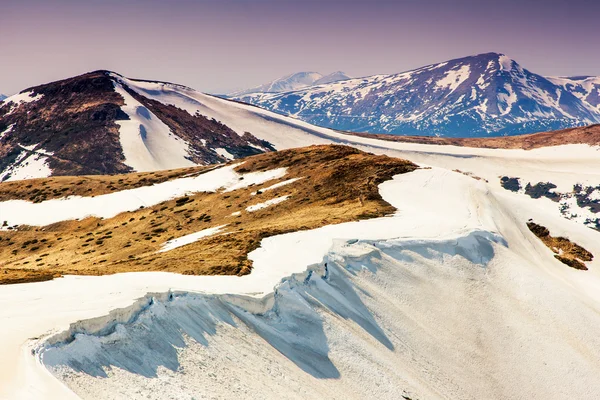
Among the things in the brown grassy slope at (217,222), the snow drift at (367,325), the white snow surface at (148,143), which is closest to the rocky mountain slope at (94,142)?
the white snow surface at (148,143)

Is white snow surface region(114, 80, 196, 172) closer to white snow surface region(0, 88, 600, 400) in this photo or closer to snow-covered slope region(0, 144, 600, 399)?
white snow surface region(0, 88, 600, 400)

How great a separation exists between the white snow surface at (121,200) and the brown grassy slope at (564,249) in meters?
38.1

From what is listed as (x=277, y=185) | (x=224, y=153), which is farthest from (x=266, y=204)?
(x=224, y=153)

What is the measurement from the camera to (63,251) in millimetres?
53375

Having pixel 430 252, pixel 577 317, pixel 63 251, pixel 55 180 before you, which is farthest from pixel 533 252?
pixel 55 180

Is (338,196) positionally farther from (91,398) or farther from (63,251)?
(91,398)

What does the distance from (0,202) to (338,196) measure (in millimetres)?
66666

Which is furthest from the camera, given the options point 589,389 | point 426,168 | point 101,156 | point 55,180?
point 101,156

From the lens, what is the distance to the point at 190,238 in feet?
152

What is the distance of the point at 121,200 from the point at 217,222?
28.9m

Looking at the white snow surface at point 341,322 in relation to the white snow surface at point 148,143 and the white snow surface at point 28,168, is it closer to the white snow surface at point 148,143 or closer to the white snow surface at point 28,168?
the white snow surface at point 148,143

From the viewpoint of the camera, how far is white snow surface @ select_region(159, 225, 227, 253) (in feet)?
145

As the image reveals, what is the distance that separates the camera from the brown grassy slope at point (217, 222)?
3569cm

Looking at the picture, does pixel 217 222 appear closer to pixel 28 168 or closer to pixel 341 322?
pixel 341 322
